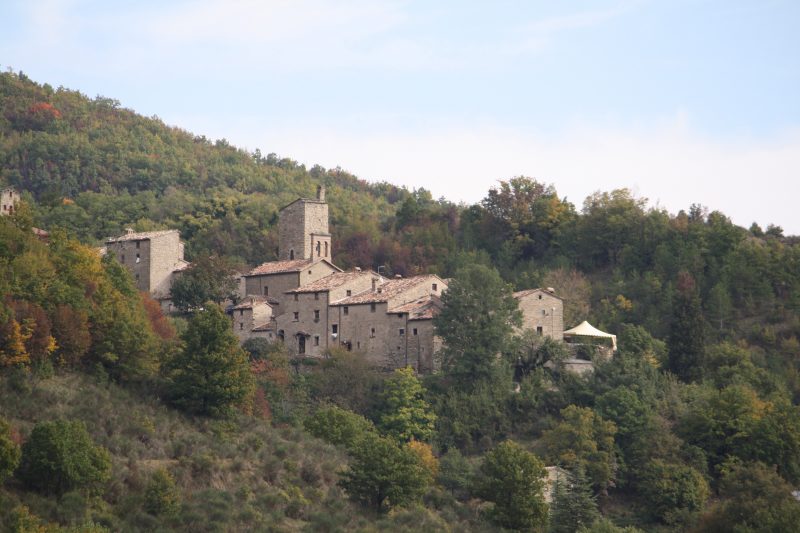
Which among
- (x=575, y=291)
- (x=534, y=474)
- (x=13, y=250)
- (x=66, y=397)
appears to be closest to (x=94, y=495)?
(x=66, y=397)

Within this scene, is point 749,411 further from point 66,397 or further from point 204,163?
point 204,163

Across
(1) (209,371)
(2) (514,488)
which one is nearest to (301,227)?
(1) (209,371)

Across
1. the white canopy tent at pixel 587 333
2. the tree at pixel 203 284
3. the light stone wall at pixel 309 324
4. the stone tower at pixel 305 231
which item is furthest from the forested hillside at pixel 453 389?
the stone tower at pixel 305 231

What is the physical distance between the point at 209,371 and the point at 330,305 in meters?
14.2

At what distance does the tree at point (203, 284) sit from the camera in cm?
6725

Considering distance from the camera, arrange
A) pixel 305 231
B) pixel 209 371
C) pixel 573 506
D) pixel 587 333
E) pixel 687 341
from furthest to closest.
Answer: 1. pixel 305 231
2. pixel 587 333
3. pixel 687 341
4. pixel 209 371
5. pixel 573 506

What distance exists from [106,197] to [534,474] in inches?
2138

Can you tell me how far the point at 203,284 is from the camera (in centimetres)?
6756

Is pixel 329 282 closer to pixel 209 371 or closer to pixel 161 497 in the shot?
pixel 209 371

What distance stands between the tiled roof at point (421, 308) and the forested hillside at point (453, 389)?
7.05 ft

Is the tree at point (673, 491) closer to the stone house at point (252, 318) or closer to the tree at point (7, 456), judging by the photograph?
the stone house at point (252, 318)

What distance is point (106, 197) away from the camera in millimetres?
95938

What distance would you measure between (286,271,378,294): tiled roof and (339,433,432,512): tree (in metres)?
17.1

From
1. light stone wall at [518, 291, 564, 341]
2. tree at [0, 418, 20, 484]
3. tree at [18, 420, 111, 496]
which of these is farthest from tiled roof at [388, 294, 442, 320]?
tree at [0, 418, 20, 484]
